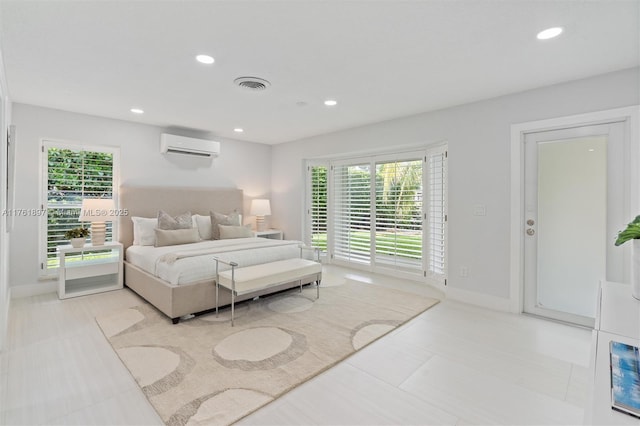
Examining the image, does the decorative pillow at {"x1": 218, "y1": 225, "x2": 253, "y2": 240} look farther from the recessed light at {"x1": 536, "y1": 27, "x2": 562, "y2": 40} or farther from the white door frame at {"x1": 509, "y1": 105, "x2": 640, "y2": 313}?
the recessed light at {"x1": 536, "y1": 27, "x2": 562, "y2": 40}

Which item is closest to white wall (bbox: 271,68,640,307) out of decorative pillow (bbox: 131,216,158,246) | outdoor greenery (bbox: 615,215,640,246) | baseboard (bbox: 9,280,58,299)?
outdoor greenery (bbox: 615,215,640,246)

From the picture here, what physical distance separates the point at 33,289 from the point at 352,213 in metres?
4.64

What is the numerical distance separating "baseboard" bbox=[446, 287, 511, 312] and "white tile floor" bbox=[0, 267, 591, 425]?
0.37 m

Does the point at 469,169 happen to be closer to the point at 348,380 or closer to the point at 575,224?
the point at 575,224

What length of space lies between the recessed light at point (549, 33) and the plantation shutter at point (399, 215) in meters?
2.37

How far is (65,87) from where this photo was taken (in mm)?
3168

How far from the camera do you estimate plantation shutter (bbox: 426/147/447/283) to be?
13.5ft

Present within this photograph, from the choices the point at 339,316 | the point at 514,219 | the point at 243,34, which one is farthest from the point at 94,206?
the point at 514,219

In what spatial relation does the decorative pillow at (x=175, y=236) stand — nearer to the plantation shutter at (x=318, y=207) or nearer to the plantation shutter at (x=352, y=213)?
the plantation shutter at (x=318, y=207)

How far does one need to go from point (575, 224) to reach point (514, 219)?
0.52 m

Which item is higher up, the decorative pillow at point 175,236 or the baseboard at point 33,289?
the decorative pillow at point 175,236

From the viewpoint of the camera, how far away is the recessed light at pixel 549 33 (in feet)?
6.89

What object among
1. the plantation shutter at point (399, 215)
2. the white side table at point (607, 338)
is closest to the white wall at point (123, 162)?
the plantation shutter at point (399, 215)

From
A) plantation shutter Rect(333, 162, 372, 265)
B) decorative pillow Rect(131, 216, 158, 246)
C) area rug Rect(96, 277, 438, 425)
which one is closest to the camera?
area rug Rect(96, 277, 438, 425)
